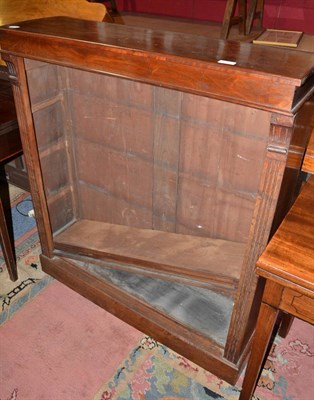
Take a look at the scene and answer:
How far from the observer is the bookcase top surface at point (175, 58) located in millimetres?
979

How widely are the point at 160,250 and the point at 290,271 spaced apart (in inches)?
32.1

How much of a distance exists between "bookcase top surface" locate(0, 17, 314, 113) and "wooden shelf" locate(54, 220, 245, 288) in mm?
822

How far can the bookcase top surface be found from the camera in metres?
0.98

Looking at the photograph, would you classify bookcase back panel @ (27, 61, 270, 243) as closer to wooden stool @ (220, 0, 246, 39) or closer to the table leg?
the table leg

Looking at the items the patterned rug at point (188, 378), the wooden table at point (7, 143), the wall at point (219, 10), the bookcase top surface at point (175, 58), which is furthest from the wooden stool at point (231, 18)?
the patterned rug at point (188, 378)

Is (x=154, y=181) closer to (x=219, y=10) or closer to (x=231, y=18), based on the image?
(x=231, y=18)

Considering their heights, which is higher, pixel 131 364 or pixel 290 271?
pixel 290 271

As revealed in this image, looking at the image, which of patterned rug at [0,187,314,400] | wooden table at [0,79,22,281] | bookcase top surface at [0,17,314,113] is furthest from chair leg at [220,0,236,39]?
patterned rug at [0,187,314,400]

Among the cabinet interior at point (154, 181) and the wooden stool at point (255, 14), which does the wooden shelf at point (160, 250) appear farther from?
the wooden stool at point (255, 14)

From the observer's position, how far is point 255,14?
4473 millimetres

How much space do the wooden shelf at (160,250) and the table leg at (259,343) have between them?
31 cm

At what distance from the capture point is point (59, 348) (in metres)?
1.75

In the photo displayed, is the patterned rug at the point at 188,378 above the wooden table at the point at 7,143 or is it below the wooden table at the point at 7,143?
below

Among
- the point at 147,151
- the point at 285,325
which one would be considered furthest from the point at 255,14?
the point at 285,325
